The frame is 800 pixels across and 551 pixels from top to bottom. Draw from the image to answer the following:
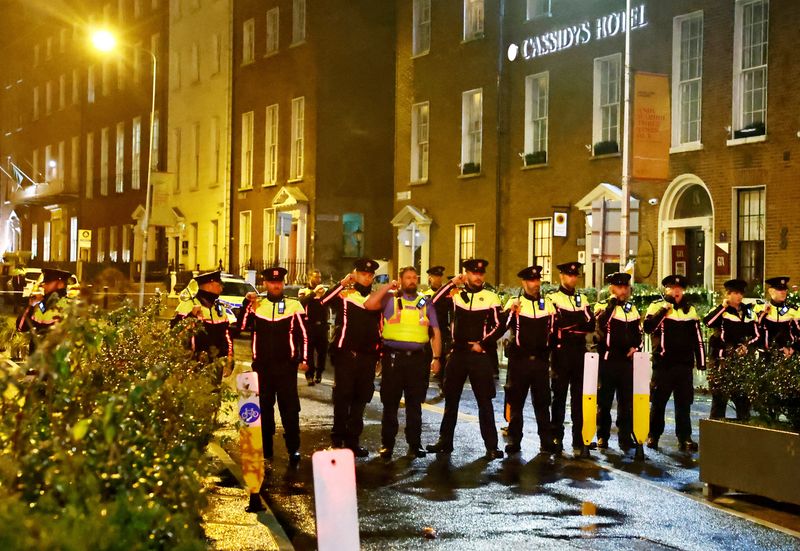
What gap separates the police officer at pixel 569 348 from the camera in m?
11.9

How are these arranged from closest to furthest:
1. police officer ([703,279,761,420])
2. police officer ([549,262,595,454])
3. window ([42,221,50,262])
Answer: police officer ([549,262,595,454]), police officer ([703,279,761,420]), window ([42,221,50,262])

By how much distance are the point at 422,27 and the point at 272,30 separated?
9.68 metres

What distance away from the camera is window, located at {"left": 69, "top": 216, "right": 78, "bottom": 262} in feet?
206

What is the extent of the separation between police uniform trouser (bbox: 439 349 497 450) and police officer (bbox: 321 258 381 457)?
2.81 feet

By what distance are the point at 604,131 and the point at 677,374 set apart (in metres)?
16.2

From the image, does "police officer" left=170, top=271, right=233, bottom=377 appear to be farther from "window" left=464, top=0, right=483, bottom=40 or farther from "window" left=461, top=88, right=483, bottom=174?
"window" left=464, top=0, right=483, bottom=40

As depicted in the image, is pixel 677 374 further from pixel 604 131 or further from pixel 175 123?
pixel 175 123

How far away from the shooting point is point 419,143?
35281mm

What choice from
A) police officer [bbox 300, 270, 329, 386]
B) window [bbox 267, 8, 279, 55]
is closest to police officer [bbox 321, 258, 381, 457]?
police officer [bbox 300, 270, 329, 386]

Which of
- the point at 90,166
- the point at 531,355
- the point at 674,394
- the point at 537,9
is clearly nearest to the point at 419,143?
the point at 537,9

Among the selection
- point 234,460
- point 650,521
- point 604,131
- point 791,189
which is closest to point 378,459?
point 234,460

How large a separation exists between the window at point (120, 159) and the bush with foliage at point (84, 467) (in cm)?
5242

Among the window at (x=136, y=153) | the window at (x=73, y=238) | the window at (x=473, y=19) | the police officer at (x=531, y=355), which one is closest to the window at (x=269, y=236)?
the window at (x=473, y=19)

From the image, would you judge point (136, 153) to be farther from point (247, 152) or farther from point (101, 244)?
point (247, 152)
